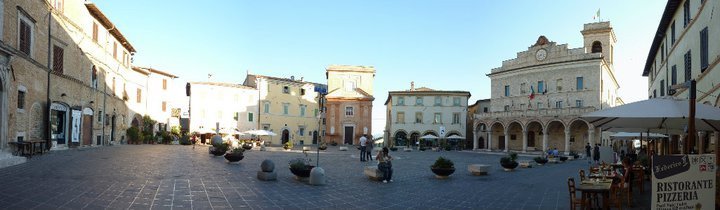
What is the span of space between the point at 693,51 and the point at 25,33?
87.1ft

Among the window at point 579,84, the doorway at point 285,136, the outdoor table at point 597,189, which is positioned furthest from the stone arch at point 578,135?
the outdoor table at point 597,189

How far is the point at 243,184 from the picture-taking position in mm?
10977

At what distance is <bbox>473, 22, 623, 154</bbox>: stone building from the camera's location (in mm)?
43656

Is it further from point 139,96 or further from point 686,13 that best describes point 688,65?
point 139,96

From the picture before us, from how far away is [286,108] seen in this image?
183 feet

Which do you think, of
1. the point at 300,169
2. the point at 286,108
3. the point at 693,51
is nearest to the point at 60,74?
the point at 300,169

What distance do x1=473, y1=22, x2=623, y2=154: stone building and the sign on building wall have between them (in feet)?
125

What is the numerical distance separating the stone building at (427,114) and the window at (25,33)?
41733mm

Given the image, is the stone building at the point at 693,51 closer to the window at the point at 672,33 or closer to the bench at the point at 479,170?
the window at the point at 672,33

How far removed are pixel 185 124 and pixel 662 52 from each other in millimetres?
44129

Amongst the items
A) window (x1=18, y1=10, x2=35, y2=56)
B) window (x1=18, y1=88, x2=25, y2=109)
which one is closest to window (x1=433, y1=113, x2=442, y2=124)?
window (x1=18, y1=10, x2=35, y2=56)

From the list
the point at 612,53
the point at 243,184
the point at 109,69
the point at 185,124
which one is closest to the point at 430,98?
the point at 612,53

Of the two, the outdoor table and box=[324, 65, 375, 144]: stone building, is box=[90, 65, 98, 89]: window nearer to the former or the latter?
the outdoor table

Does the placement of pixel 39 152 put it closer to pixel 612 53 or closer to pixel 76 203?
pixel 76 203
